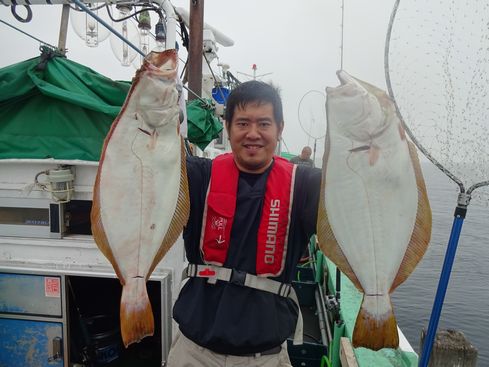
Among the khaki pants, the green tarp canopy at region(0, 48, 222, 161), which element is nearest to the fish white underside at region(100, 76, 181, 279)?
the khaki pants

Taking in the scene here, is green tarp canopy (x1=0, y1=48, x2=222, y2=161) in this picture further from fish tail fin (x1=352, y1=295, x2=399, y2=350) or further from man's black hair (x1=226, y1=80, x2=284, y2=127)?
fish tail fin (x1=352, y1=295, x2=399, y2=350)

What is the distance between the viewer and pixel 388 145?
1.79 meters

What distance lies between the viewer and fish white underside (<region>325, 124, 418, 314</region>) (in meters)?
1.79

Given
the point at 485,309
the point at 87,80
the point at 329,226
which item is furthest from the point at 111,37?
the point at 485,309

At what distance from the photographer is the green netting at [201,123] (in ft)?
13.4

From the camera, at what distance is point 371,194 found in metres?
1.83

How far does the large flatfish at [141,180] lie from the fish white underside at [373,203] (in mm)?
857

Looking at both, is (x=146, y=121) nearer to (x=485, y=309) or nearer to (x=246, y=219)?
(x=246, y=219)

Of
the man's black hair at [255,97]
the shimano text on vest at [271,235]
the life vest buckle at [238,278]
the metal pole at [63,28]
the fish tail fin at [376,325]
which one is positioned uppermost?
the metal pole at [63,28]

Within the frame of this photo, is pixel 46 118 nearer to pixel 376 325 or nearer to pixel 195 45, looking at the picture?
pixel 195 45

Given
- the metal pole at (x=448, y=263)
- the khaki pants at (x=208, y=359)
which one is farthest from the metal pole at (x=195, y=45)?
the metal pole at (x=448, y=263)

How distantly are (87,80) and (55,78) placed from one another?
11.9 inches

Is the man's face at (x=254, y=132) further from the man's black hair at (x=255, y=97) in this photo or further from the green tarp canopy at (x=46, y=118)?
the green tarp canopy at (x=46, y=118)

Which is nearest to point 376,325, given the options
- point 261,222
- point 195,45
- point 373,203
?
point 373,203
